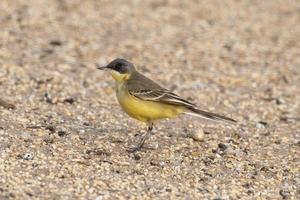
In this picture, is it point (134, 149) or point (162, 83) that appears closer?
point (134, 149)

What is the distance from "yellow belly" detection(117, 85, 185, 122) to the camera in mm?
8812

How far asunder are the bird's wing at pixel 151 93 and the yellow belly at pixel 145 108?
0.05 meters

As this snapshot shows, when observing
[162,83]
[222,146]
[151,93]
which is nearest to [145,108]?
[151,93]

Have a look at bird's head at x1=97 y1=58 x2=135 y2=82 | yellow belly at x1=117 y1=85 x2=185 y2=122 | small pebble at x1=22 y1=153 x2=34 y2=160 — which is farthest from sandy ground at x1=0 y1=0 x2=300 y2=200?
bird's head at x1=97 y1=58 x2=135 y2=82

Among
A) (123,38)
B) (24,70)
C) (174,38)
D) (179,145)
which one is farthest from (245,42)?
(179,145)

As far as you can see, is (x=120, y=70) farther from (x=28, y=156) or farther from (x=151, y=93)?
(x=28, y=156)

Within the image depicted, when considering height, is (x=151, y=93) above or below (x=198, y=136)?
above

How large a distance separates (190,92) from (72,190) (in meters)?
4.82

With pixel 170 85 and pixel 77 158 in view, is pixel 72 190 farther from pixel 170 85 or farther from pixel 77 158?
pixel 170 85

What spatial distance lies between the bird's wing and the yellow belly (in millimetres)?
50

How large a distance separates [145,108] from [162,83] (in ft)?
11.7

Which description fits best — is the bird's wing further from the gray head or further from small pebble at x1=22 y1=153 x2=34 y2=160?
small pebble at x1=22 y1=153 x2=34 y2=160

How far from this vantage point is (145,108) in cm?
884

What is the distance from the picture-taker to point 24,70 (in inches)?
469
